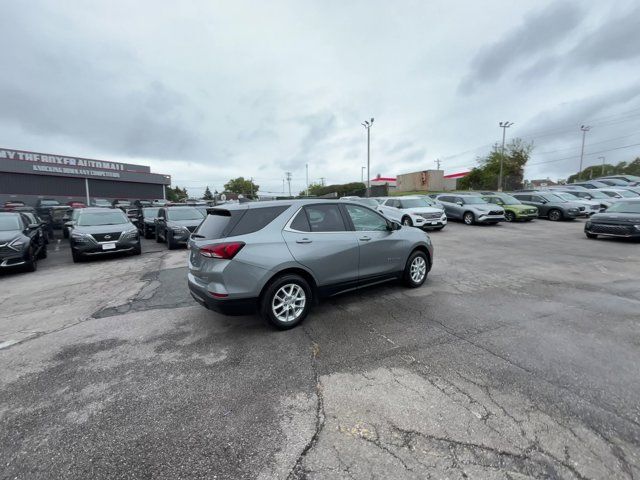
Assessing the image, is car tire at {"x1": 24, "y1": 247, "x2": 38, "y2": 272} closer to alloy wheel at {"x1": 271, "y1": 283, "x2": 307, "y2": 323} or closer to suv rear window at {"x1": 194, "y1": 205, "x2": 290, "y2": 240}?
suv rear window at {"x1": 194, "y1": 205, "x2": 290, "y2": 240}

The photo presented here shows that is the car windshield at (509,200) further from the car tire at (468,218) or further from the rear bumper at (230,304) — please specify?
the rear bumper at (230,304)

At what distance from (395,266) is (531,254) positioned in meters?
6.06

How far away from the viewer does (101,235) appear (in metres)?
9.01

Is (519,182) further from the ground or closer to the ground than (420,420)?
further from the ground

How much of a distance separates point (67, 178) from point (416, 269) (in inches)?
1728

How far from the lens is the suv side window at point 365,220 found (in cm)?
481

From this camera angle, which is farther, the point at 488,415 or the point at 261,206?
the point at 261,206

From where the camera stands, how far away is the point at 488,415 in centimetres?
242

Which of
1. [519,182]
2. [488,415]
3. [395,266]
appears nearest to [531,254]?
[395,266]

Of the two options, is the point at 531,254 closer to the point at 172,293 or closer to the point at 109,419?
the point at 172,293

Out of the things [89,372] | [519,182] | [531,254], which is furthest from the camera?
[519,182]

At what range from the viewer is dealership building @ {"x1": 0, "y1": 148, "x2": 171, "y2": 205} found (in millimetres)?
32188

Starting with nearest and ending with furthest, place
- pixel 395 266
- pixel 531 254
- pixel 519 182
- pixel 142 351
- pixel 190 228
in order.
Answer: pixel 142 351
pixel 395 266
pixel 531 254
pixel 190 228
pixel 519 182

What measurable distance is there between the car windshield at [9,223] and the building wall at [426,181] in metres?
47.1
